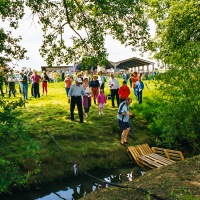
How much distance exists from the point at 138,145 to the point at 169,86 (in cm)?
306

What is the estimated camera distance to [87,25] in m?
15.4

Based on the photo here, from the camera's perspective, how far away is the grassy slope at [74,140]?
11984 millimetres

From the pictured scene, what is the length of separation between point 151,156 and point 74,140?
3.54m

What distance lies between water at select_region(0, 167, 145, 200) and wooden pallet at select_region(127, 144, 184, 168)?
1.62 feet

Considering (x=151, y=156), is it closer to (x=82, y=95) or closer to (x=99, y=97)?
(x=82, y=95)

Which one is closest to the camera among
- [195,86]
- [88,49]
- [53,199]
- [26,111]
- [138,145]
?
[53,199]

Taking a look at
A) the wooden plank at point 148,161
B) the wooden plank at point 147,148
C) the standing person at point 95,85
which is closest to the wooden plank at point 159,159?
the wooden plank at point 148,161

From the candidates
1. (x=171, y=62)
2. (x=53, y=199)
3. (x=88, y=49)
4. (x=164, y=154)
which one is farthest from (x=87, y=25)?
(x=53, y=199)

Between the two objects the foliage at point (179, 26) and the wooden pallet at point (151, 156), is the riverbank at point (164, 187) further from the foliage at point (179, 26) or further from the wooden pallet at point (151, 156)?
the foliage at point (179, 26)

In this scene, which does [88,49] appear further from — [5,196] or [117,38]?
[5,196]

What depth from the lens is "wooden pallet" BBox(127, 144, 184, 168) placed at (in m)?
12.3

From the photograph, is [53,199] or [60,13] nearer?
[53,199]

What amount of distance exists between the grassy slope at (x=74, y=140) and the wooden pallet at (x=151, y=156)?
482 millimetres

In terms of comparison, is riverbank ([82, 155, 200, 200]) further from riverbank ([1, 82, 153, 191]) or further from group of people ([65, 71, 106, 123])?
group of people ([65, 71, 106, 123])
